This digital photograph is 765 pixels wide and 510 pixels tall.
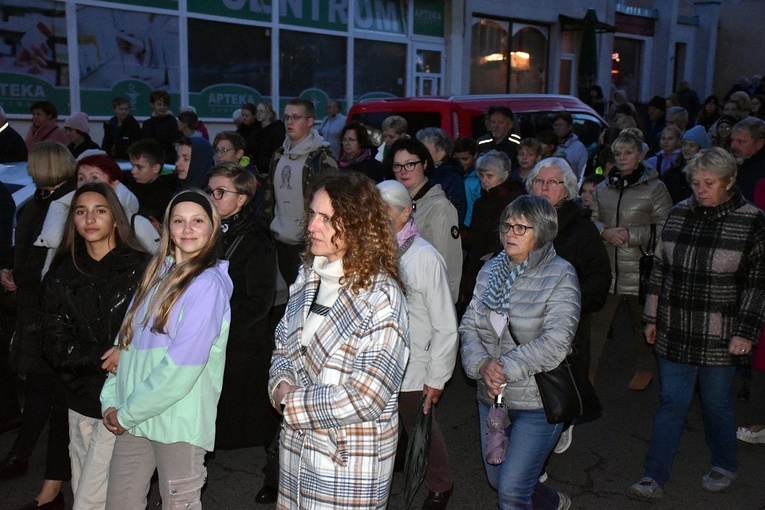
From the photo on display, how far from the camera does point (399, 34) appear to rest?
70.3 ft

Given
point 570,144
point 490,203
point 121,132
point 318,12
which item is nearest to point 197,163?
point 490,203

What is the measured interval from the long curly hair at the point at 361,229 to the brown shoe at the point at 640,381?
4.26 meters

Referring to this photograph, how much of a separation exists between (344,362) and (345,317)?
16 cm

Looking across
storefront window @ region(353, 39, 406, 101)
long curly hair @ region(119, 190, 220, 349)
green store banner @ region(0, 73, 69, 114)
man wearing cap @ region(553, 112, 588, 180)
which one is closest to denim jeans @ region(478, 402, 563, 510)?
long curly hair @ region(119, 190, 220, 349)

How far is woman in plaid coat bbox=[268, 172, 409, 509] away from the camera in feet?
9.49

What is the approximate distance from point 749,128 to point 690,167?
2.68 metres

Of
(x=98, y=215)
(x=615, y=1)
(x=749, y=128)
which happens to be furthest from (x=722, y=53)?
(x=98, y=215)

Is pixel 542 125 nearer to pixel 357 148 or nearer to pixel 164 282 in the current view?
pixel 357 148

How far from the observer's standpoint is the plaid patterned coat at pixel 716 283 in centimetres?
456

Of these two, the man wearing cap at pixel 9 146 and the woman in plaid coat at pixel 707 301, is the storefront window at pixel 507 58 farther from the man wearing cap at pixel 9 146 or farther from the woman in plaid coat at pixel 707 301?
the woman in plaid coat at pixel 707 301

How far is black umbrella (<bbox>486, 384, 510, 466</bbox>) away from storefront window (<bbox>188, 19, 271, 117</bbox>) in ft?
48.2

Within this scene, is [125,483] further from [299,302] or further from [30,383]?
[30,383]

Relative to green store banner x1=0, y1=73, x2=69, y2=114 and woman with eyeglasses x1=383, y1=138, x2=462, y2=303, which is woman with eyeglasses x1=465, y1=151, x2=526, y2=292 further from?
green store banner x1=0, y1=73, x2=69, y2=114

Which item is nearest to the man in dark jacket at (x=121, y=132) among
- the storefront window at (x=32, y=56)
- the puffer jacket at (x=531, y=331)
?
the storefront window at (x=32, y=56)
